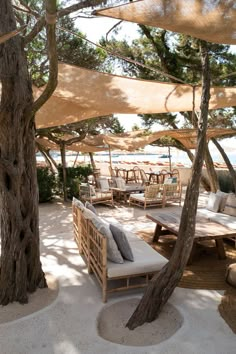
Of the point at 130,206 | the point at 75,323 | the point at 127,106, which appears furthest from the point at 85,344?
the point at 130,206

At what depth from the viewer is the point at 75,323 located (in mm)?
2779

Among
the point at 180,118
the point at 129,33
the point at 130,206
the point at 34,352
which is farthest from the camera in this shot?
the point at 180,118

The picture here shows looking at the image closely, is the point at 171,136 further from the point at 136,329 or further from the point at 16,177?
the point at 136,329

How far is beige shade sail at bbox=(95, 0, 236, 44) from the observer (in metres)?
2.31

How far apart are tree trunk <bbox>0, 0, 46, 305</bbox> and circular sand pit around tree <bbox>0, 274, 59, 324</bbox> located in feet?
0.24

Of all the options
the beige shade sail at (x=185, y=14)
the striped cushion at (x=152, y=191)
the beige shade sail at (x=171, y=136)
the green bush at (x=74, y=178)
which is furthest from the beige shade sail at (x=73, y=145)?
the beige shade sail at (x=185, y=14)

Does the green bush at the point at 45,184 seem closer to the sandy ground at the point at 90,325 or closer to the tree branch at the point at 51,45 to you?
the sandy ground at the point at 90,325

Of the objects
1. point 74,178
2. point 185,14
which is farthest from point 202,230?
point 74,178

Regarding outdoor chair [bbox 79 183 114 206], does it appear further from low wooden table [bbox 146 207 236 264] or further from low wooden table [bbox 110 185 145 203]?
low wooden table [bbox 146 207 236 264]

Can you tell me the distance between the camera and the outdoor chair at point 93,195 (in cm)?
832

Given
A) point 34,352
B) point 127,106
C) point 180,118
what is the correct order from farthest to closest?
point 180,118
point 127,106
point 34,352

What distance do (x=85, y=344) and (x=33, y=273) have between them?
118 centimetres

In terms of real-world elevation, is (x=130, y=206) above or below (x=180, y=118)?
below

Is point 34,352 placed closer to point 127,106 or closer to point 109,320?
point 109,320
